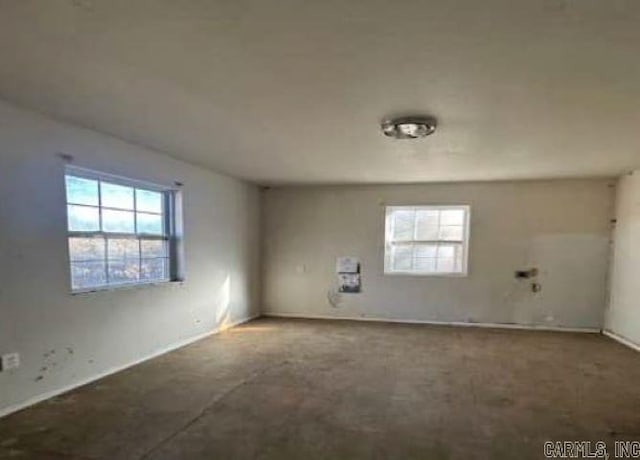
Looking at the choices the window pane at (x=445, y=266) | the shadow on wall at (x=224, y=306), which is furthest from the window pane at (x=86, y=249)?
the window pane at (x=445, y=266)

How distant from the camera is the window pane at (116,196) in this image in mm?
3787

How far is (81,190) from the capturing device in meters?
3.53

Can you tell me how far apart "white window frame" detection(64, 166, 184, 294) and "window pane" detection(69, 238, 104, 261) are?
4cm

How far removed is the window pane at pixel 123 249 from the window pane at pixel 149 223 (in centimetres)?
19

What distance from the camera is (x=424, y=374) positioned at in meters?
3.81

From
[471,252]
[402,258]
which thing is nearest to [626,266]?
[471,252]

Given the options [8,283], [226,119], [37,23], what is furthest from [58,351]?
[37,23]

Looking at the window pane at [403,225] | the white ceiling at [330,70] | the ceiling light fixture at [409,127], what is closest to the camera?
the white ceiling at [330,70]

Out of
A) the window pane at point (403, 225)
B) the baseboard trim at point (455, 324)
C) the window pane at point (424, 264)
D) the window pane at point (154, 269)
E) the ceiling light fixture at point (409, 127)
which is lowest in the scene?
the baseboard trim at point (455, 324)

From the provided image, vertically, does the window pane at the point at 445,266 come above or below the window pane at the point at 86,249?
below

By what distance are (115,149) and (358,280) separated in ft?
13.2

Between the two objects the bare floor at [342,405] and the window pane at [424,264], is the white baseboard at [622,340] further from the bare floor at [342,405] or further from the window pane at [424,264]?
the window pane at [424,264]

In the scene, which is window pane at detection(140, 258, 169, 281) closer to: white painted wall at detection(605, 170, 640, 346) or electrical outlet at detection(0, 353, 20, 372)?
electrical outlet at detection(0, 353, 20, 372)

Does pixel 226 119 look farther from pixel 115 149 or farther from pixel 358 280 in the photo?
pixel 358 280
